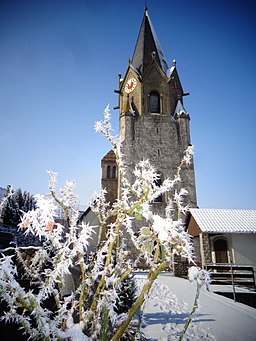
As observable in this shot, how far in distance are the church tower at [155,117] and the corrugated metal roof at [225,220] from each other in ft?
9.11

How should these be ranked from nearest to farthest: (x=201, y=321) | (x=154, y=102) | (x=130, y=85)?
(x=201, y=321) < (x=154, y=102) < (x=130, y=85)

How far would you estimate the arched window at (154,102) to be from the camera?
69.3 ft

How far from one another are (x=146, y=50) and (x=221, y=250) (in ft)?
73.7

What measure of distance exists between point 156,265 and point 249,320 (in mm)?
5023

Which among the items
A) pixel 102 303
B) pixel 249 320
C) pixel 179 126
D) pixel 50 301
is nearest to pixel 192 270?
pixel 102 303

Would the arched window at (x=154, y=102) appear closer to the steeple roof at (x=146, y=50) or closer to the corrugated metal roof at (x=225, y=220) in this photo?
the steeple roof at (x=146, y=50)

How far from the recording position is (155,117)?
65.7 ft

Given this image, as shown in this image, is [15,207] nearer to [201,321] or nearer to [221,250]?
[221,250]

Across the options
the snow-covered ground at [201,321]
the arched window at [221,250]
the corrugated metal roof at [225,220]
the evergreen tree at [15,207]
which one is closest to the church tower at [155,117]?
the corrugated metal roof at [225,220]

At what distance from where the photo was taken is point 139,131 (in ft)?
63.8

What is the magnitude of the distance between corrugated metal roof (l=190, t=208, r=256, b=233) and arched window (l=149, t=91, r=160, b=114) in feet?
37.4

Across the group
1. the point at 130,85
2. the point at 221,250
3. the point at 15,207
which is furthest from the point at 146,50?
the point at 15,207

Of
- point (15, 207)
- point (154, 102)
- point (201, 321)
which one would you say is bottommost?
point (201, 321)

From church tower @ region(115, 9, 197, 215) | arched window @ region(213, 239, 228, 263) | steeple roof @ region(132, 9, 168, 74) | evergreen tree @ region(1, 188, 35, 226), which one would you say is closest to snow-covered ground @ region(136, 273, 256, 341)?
arched window @ region(213, 239, 228, 263)
